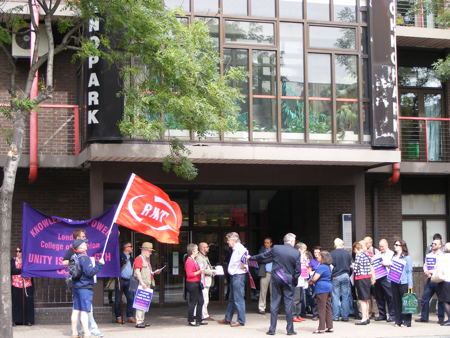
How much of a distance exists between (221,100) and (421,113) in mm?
8786

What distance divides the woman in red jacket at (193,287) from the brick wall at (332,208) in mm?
5119

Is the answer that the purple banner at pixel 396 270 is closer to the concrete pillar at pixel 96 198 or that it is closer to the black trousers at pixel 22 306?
the concrete pillar at pixel 96 198

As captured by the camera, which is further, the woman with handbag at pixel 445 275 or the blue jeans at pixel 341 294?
the blue jeans at pixel 341 294

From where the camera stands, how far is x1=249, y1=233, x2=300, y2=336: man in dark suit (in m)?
13.4

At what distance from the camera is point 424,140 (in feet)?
63.9

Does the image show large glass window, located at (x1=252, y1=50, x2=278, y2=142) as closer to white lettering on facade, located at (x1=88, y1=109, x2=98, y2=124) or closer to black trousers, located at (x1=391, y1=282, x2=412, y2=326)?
white lettering on facade, located at (x1=88, y1=109, x2=98, y2=124)

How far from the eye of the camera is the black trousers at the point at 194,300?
48.4ft

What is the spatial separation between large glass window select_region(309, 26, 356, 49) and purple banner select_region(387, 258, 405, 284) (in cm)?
491

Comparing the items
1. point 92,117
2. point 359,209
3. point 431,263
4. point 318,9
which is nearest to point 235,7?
point 318,9

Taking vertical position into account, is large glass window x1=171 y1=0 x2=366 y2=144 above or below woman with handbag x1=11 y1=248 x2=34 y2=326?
above

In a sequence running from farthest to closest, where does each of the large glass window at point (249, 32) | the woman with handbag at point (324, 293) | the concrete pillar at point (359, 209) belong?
the concrete pillar at point (359, 209) → the large glass window at point (249, 32) → the woman with handbag at point (324, 293)

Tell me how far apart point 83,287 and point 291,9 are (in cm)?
778

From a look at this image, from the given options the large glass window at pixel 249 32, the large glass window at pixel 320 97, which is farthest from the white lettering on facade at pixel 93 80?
the large glass window at pixel 320 97

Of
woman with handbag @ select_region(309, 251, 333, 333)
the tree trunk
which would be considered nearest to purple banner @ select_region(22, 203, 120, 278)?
the tree trunk
